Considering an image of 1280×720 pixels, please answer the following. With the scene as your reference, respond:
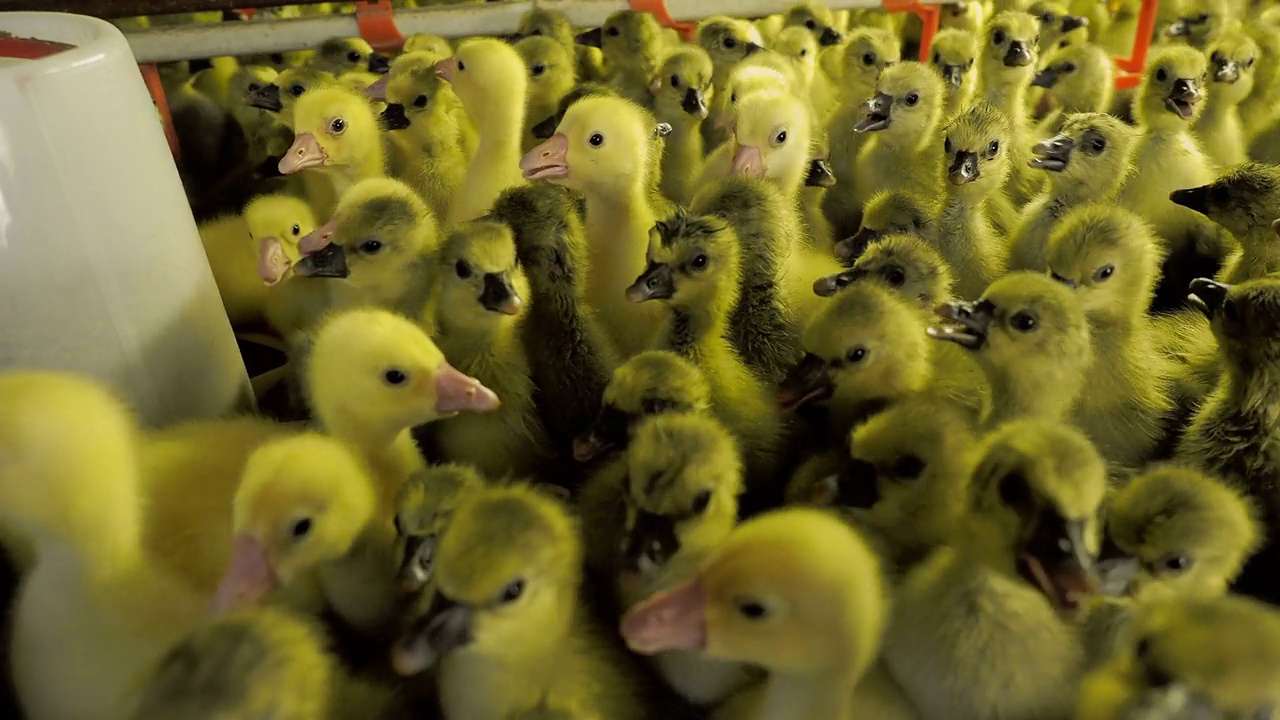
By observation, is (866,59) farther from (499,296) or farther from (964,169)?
(499,296)

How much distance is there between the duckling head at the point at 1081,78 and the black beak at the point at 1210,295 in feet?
4.40

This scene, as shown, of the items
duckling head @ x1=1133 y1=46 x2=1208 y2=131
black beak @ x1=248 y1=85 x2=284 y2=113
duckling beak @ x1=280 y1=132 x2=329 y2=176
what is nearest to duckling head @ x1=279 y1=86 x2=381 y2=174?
duckling beak @ x1=280 y1=132 x2=329 y2=176

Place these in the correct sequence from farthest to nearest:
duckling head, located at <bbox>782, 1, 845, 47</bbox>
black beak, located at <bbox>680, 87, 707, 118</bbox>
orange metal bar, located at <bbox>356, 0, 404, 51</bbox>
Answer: duckling head, located at <bbox>782, 1, 845, 47</bbox> → orange metal bar, located at <bbox>356, 0, 404, 51</bbox> → black beak, located at <bbox>680, 87, 707, 118</bbox>

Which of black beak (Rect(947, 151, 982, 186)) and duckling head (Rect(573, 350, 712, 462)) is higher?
black beak (Rect(947, 151, 982, 186))

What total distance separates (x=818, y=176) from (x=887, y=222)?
0.31 m

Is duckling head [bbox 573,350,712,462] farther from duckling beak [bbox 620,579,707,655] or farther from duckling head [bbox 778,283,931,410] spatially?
duckling beak [bbox 620,579,707,655]

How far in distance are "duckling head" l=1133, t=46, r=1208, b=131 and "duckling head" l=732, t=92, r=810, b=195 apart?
84 cm

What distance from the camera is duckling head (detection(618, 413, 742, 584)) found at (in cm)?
110

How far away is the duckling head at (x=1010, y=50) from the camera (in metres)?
2.47

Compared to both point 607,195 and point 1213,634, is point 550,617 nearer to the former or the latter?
point 1213,634

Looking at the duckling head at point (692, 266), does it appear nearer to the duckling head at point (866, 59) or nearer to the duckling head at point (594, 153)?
the duckling head at point (594, 153)

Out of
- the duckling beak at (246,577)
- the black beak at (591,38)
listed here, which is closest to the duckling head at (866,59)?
the black beak at (591,38)

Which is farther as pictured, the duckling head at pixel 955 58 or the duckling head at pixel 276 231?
the duckling head at pixel 955 58

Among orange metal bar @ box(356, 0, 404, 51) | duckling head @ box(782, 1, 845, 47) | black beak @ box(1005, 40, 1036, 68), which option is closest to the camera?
black beak @ box(1005, 40, 1036, 68)
